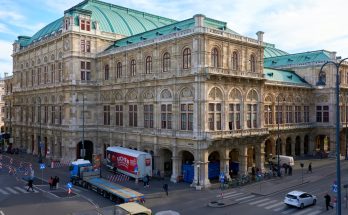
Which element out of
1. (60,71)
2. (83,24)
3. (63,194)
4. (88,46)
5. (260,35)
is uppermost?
(83,24)

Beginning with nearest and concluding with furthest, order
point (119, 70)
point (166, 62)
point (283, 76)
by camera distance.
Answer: point (166, 62), point (119, 70), point (283, 76)

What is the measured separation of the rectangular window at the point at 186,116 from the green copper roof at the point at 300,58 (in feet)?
127

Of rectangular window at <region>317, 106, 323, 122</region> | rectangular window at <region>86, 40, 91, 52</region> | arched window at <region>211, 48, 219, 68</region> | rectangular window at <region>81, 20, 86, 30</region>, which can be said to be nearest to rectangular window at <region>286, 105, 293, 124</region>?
rectangular window at <region>317, 106, 323, 122</region>

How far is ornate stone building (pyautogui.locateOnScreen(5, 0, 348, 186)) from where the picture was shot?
41.8 metres

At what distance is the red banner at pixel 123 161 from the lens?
139ft

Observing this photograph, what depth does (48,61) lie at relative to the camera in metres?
63.9

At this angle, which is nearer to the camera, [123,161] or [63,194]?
[63,194]

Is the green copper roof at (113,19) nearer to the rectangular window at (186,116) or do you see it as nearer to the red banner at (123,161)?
the red banner at (123,161)

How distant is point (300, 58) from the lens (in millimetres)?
72500

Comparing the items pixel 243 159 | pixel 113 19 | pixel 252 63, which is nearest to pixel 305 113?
pixel 252 63

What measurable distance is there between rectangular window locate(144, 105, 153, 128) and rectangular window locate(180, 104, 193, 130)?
6443 mm

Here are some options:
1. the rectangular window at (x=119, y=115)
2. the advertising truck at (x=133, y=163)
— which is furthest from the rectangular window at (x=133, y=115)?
the advertising truck at (x=133, y=163)

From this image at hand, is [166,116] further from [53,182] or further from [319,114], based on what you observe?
[319,114]

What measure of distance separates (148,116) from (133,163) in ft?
28.4
